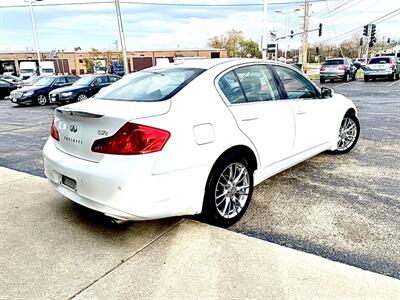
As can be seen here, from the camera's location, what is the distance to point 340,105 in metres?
5.06

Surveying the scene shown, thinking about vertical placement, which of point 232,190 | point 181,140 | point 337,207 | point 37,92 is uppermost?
point 181,140

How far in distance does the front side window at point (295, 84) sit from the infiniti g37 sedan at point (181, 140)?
2 cm

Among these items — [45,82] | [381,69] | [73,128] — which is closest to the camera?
[73,128]

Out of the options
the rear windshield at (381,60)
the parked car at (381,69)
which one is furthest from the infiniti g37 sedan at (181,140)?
the rear windshield at (381,60)

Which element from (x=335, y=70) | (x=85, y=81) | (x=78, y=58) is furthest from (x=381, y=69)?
(x=78, y=58)

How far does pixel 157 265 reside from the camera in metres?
2.69

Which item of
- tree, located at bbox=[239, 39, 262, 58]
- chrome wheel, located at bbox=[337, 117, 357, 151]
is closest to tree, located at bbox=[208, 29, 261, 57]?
tree, located at bbox=[239, 39, 262, 58]

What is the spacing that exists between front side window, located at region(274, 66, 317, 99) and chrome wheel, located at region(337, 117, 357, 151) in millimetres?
1184

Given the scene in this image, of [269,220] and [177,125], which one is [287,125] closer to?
[269,220]

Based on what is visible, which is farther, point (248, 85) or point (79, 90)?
point (79, 90)

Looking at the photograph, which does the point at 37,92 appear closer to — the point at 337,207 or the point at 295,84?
the point at 295,84

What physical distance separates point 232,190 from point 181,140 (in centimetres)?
93

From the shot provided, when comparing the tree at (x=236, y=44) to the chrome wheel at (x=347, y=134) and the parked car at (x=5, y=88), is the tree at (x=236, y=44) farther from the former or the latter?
the chrome wheel at (x=347, y=134)

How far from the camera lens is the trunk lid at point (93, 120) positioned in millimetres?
2764
